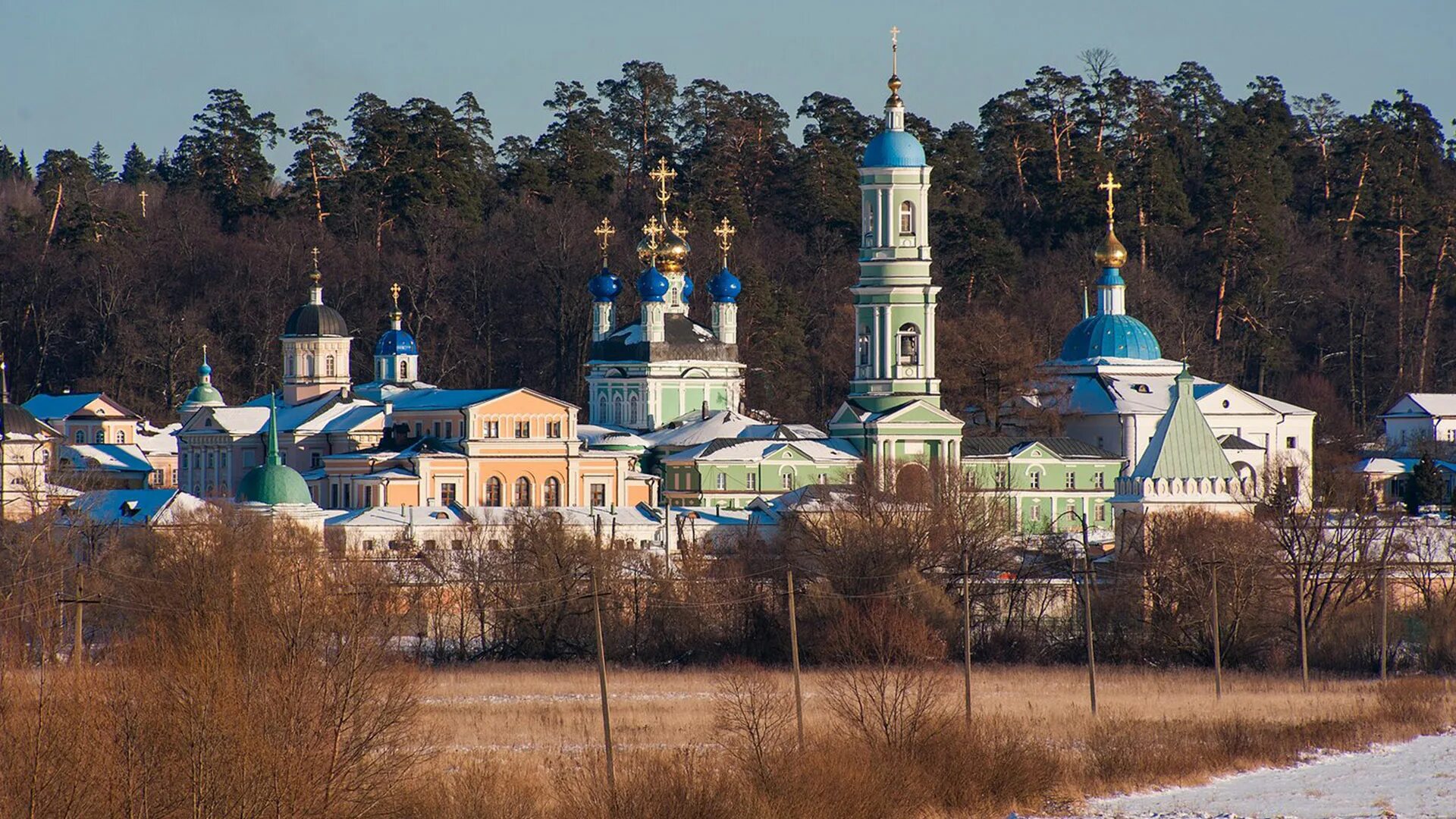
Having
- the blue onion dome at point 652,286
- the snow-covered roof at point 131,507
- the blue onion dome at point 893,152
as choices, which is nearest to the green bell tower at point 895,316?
the blue onion dome at point 893,152

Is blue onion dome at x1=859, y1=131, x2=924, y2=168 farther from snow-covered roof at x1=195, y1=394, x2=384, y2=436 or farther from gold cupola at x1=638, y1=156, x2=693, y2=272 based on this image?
snow-covered roof at x1=195, y1=394, x2=384, y2=436

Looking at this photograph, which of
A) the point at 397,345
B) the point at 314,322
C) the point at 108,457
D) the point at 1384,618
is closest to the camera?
the point at 1384,618

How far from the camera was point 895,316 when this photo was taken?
2152 inches

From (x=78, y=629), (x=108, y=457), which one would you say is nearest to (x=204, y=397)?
(x=108, y=457)

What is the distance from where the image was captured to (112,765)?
17.9m

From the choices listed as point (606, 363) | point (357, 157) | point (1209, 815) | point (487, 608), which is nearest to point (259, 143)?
point (357, 157)

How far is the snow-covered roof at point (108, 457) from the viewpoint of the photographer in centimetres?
5934

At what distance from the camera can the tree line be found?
70.2 m

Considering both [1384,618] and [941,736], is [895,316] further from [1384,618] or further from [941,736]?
[941,736]

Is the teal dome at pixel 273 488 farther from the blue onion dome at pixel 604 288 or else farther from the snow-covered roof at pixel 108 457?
the blue onion dome at pixel 604 288

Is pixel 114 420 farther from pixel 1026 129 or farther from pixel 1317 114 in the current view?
pixel 1317 114

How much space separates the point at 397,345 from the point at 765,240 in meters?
15.8

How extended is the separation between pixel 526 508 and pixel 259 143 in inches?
1292

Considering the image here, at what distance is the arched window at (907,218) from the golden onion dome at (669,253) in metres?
9.04
